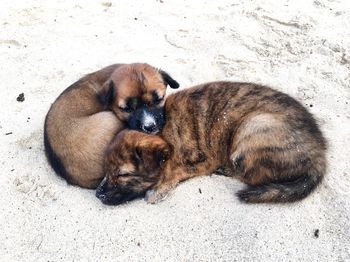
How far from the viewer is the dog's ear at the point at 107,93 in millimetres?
4305

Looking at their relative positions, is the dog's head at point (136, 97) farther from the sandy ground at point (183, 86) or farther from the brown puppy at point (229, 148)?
the sandy ground at point (183, 86)

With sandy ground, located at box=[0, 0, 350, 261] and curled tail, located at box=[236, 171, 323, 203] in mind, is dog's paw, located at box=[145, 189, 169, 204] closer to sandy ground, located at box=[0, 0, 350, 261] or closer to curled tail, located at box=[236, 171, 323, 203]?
sandy ground, located at box=[0, 0, 350, 261]

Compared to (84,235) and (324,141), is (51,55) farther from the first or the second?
(324,141)

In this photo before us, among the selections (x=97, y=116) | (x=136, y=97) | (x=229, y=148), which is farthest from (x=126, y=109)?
(x=229, y=148)

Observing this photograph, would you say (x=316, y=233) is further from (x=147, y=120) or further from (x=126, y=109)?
(x=126, y=109)

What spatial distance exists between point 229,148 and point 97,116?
1264mm

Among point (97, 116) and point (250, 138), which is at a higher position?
point (250, 138)

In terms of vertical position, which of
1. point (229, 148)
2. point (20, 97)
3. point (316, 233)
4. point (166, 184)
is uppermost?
point (229, 148)

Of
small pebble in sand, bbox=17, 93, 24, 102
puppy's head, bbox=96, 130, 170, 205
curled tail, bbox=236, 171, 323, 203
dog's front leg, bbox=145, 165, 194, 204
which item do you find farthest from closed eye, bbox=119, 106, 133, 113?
small pebble in sand, bbox=17, 93, 24, 102

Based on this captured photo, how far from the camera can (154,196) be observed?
12.9ft

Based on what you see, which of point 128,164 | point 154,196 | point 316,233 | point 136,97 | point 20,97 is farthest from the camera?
point 20,97

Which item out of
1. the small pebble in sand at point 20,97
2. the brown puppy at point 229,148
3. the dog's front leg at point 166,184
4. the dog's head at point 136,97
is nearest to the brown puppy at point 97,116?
the dog's head at point 136,97

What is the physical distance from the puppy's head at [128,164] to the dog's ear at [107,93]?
1.80 feet

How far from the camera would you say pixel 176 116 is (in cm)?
423
